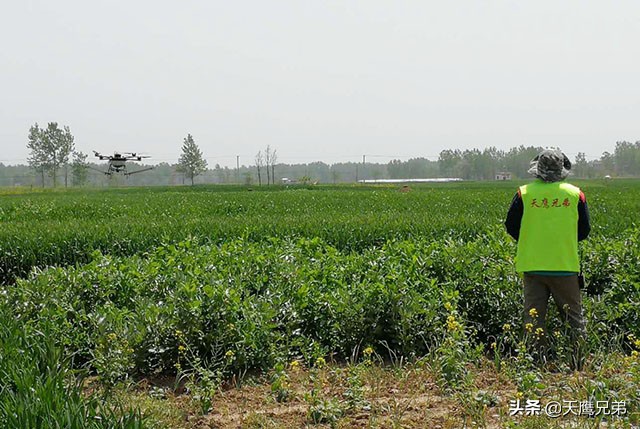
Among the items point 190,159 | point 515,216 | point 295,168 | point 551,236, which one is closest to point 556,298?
point 551,236

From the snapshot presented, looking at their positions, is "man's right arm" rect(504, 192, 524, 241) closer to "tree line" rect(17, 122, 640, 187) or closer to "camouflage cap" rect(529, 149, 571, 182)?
"camouflage cap" rect(529, 149, 571, 182)

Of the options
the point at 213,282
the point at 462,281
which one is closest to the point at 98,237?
the point at 213,282

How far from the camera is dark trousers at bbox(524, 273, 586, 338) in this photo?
4.89 m

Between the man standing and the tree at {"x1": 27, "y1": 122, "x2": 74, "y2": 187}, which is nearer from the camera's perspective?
the man standing

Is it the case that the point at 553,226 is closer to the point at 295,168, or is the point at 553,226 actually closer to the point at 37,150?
the point at 37,150

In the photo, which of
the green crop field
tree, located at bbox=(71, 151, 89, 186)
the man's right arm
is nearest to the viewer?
the green crop field

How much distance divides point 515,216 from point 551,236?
367 millimetres

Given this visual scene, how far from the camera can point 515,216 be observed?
5.06 metres

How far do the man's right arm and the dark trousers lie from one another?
40cm

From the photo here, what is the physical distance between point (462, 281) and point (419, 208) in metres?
11.8

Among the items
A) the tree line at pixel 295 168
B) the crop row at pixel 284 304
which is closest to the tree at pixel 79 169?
the tree line at pixel 295 168

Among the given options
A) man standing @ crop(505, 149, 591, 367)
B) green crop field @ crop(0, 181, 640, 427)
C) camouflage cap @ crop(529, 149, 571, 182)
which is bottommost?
green crop field @ crop(0, 181, 640, 427)

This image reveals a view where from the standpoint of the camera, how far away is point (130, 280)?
20.1ft

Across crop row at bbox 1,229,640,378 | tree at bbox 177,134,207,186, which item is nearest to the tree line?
tree at bbox 177,134,207,186
